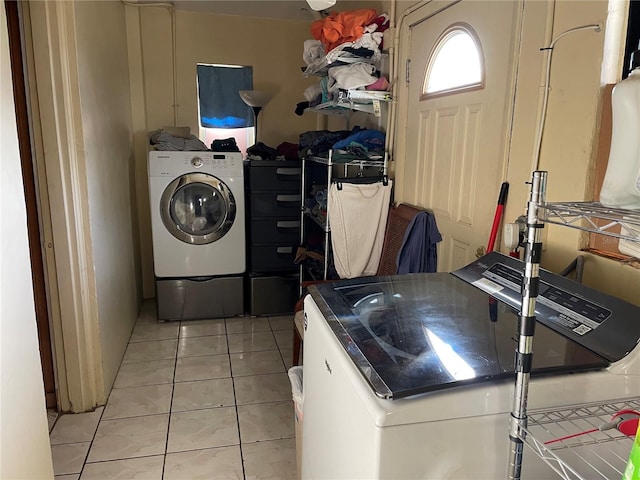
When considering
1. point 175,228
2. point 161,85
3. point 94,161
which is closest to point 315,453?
point 94,161

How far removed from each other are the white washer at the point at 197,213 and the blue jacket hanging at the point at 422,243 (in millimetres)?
1751

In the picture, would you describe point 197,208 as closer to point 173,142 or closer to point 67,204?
point 173,142

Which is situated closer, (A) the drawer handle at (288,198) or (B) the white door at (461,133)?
(B) the white door at (461,133)

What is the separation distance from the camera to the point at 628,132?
2.55ft

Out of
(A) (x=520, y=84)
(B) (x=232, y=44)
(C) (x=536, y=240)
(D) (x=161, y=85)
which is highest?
(B) (x=232, y=44)

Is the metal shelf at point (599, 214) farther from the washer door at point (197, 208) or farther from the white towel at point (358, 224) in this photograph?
the washer door at point (197, 208)

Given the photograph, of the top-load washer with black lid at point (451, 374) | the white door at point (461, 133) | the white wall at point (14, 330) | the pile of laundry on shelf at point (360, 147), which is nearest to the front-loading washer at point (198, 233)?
the pile of laundry on shelf at point (360, 147)

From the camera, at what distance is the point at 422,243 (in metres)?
2.22

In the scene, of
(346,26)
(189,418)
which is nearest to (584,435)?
(189,418)

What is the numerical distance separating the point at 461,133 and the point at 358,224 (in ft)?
2.57

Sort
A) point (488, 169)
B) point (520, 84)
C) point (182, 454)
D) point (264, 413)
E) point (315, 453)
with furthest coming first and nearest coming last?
1. point (264, 413)
2. point (182, 454)
3. point (488, 169)
4. point (520, 84)
5. point (315, 453)

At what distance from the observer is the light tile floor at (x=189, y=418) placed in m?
2.06

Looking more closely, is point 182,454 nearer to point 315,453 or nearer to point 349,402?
point 315,453

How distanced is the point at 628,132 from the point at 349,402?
0.73m
